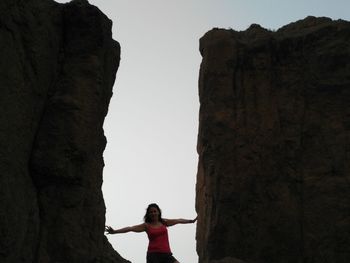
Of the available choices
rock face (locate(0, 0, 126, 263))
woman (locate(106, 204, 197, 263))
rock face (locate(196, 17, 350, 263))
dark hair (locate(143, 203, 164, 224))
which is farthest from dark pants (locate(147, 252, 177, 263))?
rock face (locate(196, 17, 350, 263))

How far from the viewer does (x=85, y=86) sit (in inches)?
422

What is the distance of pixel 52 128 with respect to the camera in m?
10.1

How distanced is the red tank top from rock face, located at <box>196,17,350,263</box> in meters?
9.31

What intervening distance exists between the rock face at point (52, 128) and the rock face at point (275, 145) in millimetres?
9328

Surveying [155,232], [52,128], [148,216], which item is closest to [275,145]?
[148,216]

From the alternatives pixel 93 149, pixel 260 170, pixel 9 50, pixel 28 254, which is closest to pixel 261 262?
pixel 260 170

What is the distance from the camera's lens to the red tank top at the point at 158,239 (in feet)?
33.1

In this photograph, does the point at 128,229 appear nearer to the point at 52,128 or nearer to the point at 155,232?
the point at 155,232

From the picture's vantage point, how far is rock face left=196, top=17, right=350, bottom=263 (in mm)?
18875

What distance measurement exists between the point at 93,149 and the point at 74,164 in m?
0.71

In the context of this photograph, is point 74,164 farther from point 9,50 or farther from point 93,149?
point 9,50

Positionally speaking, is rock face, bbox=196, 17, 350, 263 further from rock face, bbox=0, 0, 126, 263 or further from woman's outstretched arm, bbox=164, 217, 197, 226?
rock face, bbox=0, 0, 126, 263

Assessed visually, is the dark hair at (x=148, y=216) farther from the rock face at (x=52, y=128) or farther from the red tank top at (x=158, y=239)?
the rock face at (x=52, y=128)

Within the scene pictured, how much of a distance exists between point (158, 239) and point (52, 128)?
3107mm
